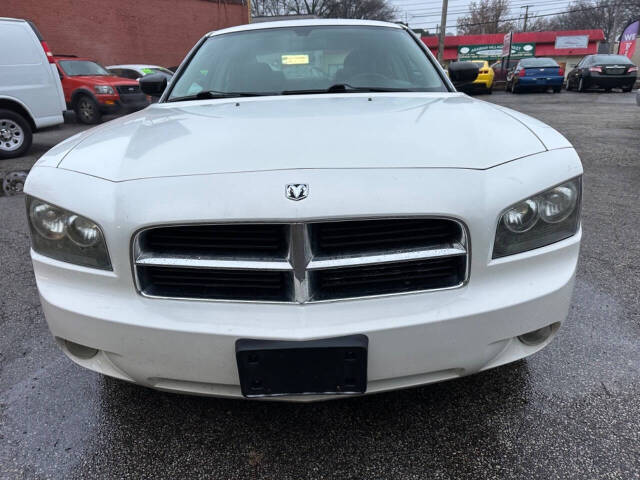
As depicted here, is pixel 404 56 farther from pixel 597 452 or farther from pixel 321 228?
pixel 597 452

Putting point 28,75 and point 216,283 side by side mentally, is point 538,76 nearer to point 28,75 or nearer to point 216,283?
point 28,75

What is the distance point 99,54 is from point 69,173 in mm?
18737

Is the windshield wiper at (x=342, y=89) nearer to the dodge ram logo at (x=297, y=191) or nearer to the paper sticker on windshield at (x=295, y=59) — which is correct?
the paper sticker on windshield at (x=295, y=59)

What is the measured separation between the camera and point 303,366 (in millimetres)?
1353

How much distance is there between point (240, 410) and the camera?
1.84 metres

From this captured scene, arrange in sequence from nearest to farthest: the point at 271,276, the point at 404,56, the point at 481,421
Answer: the point at 271,276, the point at 481,421, the point at 404,56

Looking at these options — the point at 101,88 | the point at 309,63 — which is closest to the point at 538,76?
the point at 101,88

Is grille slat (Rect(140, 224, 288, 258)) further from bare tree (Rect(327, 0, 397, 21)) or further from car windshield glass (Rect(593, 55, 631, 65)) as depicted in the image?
bare tree (Rect(327, 0, 397, 21))

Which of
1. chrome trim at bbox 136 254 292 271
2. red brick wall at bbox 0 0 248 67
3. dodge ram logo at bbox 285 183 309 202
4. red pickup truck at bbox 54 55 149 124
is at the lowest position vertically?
red pickup truck at bbox 54 55 149 124

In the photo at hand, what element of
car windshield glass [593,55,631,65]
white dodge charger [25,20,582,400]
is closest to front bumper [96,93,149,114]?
white dodge charger [25,20,582,400]

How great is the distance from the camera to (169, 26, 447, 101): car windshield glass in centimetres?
260

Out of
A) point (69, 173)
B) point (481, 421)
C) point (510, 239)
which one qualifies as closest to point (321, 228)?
point (510, 239)

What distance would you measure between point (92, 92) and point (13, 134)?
3636 mm

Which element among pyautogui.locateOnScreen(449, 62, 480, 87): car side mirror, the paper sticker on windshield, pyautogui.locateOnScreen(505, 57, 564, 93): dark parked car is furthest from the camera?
pyautogui.locateOnScreen(505, 57, 564, 93): dark parked car
